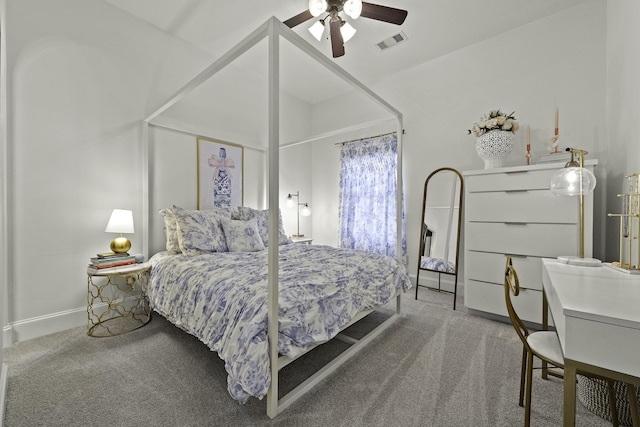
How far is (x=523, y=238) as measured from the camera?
242 cm

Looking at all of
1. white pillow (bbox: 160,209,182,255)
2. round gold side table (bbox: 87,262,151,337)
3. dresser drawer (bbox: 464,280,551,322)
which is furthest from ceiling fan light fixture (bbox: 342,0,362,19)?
round gold side table (bbox: 87,262,151,337)

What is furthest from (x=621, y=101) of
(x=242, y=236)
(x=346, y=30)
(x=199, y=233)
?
(x=199, y=233)

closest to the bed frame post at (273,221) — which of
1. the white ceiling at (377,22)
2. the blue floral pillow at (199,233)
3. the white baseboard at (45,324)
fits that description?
the blue floral pillow at (199,233)

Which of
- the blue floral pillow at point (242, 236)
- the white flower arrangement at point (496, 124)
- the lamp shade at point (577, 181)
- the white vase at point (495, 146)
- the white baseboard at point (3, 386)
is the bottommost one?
the white baseboard at point (3, 386)

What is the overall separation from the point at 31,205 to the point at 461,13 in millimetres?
4276

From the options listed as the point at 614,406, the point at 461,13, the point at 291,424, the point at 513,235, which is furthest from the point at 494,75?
the point at 291,424

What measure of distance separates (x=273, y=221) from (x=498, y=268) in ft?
7.60

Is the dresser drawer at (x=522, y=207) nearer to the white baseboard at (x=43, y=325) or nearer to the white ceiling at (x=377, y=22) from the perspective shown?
the white ceiling at (x=377, y=22)

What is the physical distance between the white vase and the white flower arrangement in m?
0.05

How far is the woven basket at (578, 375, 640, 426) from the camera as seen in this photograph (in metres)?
1.31

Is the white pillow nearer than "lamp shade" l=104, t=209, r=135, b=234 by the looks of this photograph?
No

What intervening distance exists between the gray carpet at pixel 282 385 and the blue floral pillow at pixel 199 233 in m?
0.76

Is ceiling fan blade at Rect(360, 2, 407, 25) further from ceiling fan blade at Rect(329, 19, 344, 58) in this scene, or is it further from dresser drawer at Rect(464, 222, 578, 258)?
dresser drawer at Rect(464, 222, 578, 258)

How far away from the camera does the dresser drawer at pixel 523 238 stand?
2227 mm
